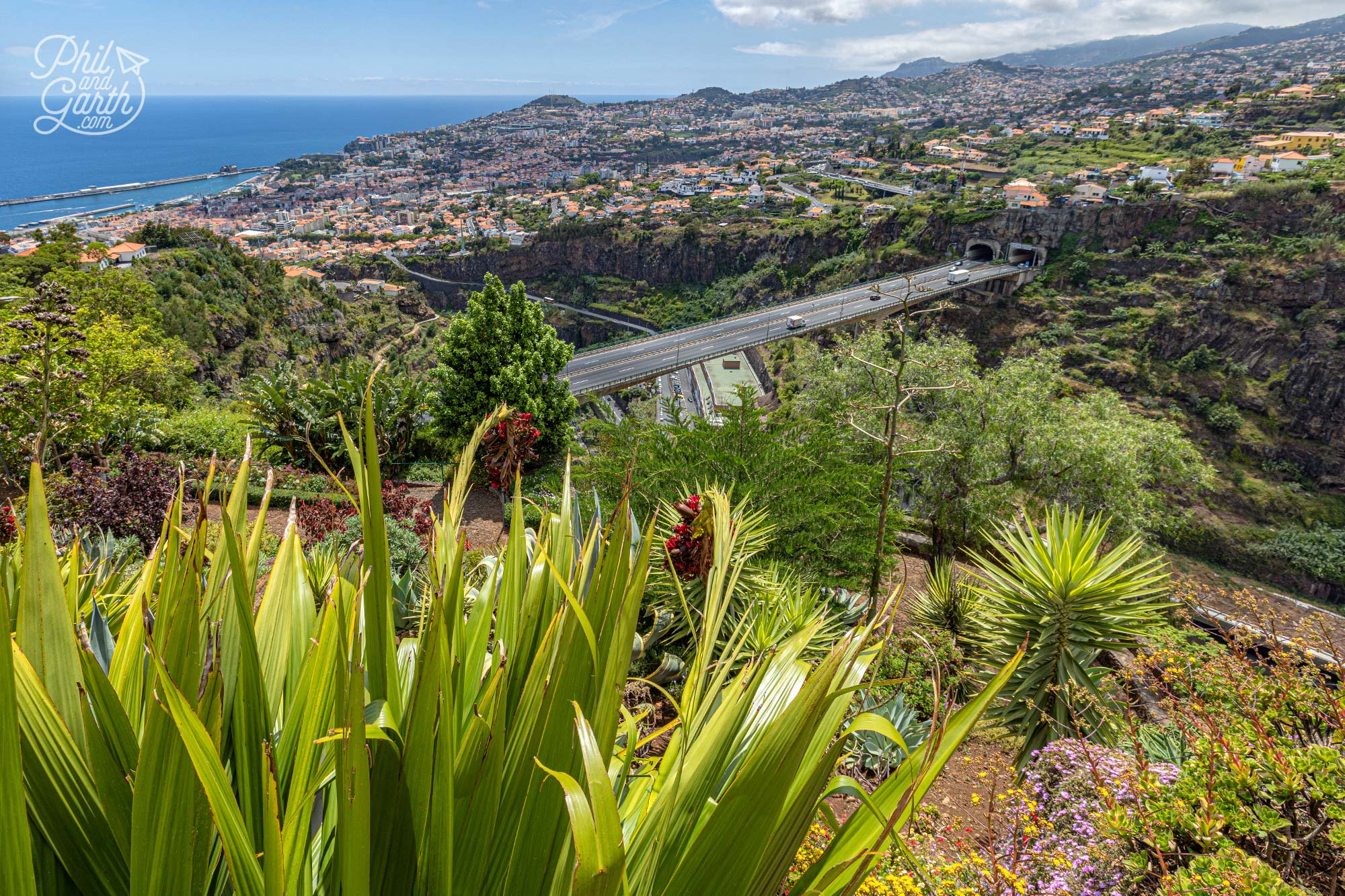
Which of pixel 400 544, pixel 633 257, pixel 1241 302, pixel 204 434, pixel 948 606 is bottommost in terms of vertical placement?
pixel 1241 302

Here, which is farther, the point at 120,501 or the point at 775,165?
the point at 775,165

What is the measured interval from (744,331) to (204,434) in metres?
26.8

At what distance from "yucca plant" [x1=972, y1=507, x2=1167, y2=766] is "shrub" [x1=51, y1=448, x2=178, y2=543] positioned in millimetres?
6903

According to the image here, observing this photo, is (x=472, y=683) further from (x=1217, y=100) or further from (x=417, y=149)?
(x=417, y=149)

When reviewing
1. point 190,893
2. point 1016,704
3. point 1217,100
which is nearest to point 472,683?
point 190,893

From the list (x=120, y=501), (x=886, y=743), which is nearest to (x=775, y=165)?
(x=120, y=501)

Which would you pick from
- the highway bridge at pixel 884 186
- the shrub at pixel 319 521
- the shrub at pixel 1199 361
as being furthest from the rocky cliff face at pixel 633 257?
the shrub at pixel 319 521

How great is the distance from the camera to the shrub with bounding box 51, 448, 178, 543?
5.86 metres

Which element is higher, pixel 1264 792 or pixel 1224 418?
pixel 1264 792

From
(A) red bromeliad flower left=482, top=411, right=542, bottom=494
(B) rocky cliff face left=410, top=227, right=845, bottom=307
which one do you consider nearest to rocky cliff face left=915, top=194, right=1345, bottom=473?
(B) rocky cliff face left=410, top=227, right=845, bottom=307

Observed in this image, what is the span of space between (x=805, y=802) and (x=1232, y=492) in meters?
37.6

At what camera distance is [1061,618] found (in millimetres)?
4496

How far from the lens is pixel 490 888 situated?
3.08 feet

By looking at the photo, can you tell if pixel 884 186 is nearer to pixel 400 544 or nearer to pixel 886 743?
pixel 400 544
